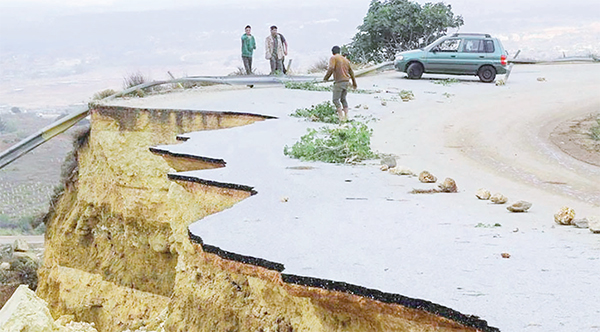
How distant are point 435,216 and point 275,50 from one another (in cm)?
1833

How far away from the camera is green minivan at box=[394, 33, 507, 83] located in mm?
27781

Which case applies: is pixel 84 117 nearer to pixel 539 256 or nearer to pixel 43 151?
pixel 539 256

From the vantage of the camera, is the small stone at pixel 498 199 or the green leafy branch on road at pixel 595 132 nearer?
the small stone at pixel 498 199

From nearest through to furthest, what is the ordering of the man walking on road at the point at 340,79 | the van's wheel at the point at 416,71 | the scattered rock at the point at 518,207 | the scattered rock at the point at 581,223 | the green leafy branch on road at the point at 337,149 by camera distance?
the scattered rock at the point at 581,223
the scattered rock at the point at 518,207
the green leafy branch on road at the point at 337,149
the man walking on road at the point at 340,79
the van's wheel at the point at 416,71

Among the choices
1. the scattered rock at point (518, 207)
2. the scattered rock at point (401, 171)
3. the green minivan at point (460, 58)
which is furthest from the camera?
the green minivan at point (460, 58)

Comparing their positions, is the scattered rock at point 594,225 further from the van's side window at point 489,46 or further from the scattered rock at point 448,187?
the van's side window at point 489,46

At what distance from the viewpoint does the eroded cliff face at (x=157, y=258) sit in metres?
7.74

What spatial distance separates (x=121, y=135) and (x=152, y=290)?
430 cm

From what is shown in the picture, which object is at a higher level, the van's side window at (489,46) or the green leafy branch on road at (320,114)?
the van's side window at (489,46)

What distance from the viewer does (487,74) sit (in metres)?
27.8

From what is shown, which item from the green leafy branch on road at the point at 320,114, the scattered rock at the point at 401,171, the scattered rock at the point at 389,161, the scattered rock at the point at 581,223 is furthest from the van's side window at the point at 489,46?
the scattered rock at the point at 581,223

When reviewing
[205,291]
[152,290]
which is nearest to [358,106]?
[152,290]

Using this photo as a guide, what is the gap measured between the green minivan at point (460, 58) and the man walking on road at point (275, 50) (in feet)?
12.5

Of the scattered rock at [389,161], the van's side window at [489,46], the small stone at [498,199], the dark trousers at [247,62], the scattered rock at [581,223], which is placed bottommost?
the scattered rock at [389,161]
